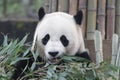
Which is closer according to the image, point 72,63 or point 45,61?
point 72,63

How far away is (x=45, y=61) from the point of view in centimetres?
527

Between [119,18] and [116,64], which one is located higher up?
[119,18]

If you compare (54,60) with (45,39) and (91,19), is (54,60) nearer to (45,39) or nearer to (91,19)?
(45,39)

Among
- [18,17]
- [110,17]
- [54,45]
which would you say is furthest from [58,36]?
[18,17]

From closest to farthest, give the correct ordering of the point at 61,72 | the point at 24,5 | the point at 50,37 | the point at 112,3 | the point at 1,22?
1. the point at 61,72
2. the point at 50,37
3. the point at 112,3
4. the point at 1,22
5. the point at 24,5

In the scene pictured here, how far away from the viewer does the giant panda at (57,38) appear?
4965 mm

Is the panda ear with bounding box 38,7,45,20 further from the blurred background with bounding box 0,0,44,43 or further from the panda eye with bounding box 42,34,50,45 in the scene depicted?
the blurred background with bounding box 0,0,44,43

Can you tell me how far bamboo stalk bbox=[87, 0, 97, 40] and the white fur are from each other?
0.50 metres

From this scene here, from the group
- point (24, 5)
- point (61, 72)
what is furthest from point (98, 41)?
point (24, 5)

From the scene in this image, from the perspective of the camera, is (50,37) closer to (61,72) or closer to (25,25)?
(61,72)

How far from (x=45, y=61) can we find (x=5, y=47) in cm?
43

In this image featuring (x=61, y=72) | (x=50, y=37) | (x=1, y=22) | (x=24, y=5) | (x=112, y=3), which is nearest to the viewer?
(x=61, y=72)

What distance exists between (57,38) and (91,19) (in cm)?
97

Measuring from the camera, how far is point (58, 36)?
5012mm
